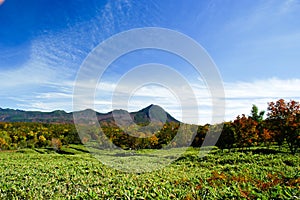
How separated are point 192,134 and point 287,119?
73.1 ft

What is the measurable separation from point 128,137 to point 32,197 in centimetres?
4354

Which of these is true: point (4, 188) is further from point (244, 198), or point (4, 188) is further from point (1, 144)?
point (1, 144)

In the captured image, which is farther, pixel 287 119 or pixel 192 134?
pixel 192 134

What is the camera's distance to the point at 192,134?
43.8 m

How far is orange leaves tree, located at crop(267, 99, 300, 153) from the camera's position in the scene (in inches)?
885

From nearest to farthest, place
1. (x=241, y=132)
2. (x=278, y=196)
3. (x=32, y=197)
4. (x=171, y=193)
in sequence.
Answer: (x=278, y=196) < (x=171, y=193) < (x=32, y=197) < (x=241, y=132)

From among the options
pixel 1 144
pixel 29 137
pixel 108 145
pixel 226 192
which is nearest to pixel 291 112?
pixel 226 192

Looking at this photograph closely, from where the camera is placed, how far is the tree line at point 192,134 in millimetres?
23094

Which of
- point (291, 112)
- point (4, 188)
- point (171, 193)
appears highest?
point (291, 112)

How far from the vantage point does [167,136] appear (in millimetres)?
46531

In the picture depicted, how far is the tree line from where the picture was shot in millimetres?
23094

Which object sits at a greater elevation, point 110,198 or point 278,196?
point 278,196

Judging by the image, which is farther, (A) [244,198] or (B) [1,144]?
(B) [1,144]

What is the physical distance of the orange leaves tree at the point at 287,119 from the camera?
22.5 m
